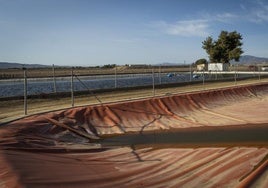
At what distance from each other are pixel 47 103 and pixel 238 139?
34.7 feet

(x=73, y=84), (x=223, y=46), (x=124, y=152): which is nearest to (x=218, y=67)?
(x=223, y=46)

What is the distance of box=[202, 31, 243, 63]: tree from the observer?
7431cm

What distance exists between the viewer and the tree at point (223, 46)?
74.3m

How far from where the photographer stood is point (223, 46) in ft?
245

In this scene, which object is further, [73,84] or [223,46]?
[223,46]

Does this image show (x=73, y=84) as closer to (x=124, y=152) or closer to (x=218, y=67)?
(x=124, y=152)

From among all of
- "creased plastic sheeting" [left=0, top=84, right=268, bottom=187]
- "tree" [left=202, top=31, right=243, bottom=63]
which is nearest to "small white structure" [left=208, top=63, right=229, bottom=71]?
"tree" [left=202, top=31, right=243, bottom=63]

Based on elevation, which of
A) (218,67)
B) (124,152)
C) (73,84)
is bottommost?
(124,152)

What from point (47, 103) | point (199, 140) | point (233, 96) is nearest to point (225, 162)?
point (199, 140)

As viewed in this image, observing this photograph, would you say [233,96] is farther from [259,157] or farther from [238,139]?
[259,157]

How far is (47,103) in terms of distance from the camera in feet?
67.3

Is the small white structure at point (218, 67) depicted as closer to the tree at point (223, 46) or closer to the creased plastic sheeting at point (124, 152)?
the tree at point (223, 46)

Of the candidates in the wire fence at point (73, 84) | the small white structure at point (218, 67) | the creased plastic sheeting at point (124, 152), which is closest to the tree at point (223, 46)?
the small white structure at point (218, 67)

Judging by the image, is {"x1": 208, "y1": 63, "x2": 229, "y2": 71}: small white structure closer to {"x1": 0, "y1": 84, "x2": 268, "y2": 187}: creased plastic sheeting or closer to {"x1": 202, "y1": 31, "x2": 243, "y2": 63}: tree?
{"x1": 202, "y1": 31, "x2": 243, "y2": 63}: tree
